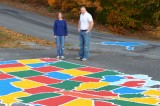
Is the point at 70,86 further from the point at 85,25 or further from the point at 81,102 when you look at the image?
the point at 85,25

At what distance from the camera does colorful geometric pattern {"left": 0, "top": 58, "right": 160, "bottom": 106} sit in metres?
7.24

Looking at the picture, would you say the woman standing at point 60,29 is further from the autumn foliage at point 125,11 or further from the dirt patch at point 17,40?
the autumn foliage at point 125,11

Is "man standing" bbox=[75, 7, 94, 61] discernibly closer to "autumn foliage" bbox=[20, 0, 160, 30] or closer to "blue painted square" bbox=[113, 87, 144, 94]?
"blue painted square" bbox=[113, 87, 144, 94]

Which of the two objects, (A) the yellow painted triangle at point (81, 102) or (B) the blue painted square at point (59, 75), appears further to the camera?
(B) the blue painted square at point (59, 75)

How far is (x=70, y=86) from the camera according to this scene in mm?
8492

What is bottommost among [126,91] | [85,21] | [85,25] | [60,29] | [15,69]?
[126,91]

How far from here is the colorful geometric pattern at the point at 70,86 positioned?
724cm

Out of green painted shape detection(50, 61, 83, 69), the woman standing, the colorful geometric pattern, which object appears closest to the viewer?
the colorful geometric pattern

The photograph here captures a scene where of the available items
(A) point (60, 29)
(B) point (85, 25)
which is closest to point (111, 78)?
(B) point (85, 25)

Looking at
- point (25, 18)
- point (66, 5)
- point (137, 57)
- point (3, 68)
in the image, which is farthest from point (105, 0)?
point (3, 68)

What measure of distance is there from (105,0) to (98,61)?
13463 mm

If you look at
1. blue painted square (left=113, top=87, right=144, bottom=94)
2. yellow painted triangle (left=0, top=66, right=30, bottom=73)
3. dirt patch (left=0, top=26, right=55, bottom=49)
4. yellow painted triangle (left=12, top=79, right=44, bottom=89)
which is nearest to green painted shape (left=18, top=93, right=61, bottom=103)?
yellow painted triangle (left=12, top=79, right=44, bottom=89)

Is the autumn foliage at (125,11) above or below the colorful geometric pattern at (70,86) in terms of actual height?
above

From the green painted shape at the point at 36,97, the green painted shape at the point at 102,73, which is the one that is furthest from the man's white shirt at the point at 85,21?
the green painted shape at the point at 36,97
